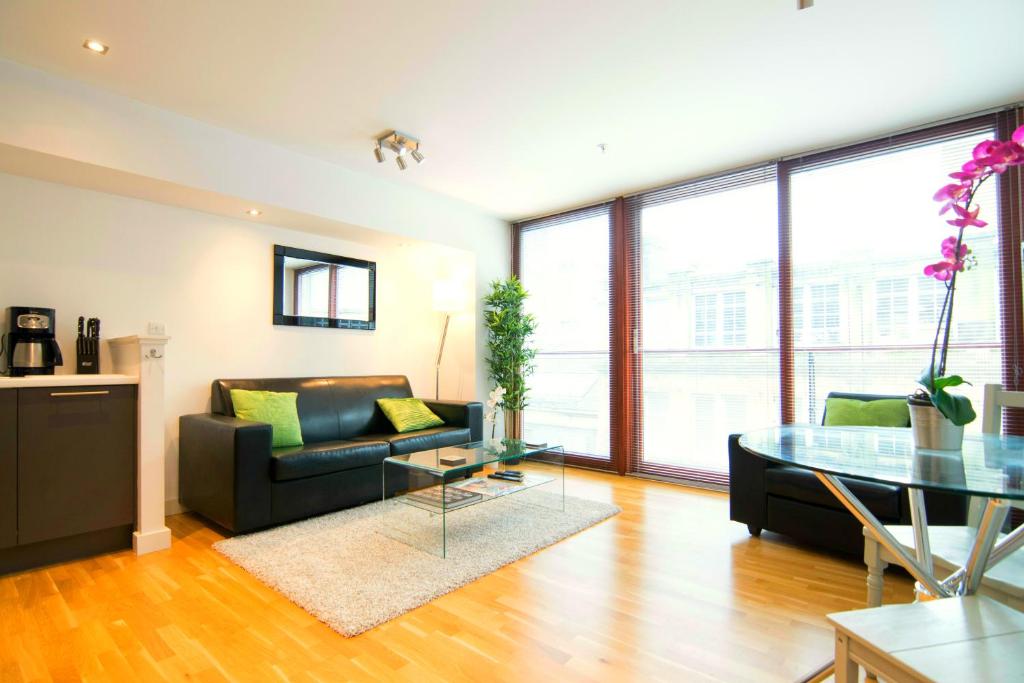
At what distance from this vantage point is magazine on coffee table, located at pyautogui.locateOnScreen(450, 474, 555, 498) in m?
3.18

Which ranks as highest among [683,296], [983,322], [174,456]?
[683,296]

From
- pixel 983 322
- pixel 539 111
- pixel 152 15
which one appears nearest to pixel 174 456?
pixel 152 15

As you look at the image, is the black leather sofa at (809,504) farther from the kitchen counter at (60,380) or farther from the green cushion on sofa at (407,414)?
the kitchen counter at (60,380)

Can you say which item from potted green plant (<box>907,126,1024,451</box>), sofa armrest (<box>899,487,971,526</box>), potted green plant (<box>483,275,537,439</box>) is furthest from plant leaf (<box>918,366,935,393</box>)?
potted green plant (<box>483,275,537,439</box>)

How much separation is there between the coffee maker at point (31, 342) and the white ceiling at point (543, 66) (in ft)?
4.40

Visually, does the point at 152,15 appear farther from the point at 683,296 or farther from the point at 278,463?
the point at 683,296

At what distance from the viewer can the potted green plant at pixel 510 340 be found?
16.9 feet

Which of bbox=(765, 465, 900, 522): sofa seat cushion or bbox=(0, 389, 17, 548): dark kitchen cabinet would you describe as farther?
bbox=(765, 465, 900, 522): sofa seat cushion

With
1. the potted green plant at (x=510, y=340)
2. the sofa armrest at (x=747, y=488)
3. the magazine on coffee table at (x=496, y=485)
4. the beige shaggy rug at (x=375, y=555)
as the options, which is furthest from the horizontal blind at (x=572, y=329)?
the sofa armrest at (x=747, y=488)

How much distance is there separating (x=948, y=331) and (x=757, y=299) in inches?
104

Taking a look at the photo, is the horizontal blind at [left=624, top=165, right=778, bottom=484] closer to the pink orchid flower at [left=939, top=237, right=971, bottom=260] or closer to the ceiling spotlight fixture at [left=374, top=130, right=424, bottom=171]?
the ceiling spotlight fixture at [left=374, top=130, right=424, bottom=171]

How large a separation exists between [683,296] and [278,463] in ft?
11.4

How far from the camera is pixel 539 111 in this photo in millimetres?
3160

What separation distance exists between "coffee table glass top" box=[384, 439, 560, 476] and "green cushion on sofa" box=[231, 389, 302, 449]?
791 millimetres
